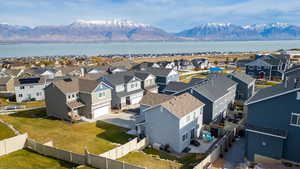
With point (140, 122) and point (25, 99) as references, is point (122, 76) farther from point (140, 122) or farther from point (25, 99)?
point (25, 99)

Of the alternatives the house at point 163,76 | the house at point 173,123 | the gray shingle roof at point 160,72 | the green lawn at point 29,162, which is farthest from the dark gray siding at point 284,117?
the gray shingle roof at point 160,72

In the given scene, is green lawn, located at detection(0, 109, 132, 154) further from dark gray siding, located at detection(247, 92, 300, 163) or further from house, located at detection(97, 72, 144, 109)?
dark gray siding, located at detection(247, 92, 300, 163)

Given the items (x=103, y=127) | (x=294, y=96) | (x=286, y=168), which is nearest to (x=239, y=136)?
(x=286, y=168)

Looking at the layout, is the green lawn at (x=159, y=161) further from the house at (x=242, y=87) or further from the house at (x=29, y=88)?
the house at (x=29, y=88)

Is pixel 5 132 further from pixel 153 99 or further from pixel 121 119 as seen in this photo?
pixel 153 99

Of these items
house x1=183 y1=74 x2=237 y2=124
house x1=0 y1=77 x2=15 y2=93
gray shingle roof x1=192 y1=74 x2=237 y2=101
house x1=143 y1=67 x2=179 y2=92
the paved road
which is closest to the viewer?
the paved road

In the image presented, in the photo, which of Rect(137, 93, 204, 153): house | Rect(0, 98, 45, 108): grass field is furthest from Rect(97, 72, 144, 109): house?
Rect(0, 98, 45, 108): grass field

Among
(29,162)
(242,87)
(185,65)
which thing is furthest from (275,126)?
(185,65)

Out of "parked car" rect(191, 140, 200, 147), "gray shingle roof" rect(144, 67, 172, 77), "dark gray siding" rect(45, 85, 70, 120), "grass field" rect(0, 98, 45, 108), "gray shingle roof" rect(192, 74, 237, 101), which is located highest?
"gray shingle roof" rect(144, 67, 172, 77)
